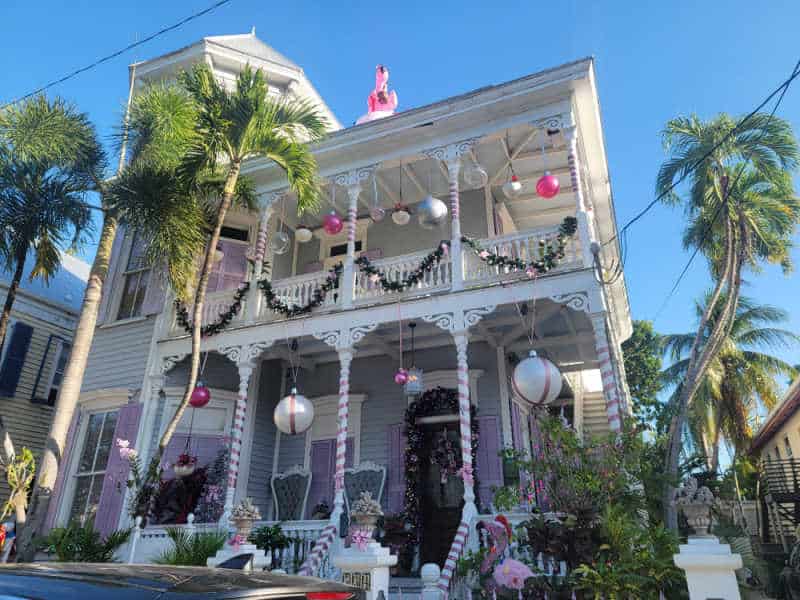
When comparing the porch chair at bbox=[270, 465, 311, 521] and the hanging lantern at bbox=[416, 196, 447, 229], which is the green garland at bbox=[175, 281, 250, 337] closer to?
the porch chair at bbox=[270, 465, 311, 521]

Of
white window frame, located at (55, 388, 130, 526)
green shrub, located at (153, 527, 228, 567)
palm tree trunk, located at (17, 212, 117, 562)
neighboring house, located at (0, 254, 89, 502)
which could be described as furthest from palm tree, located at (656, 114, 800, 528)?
neighboring house, located at (0, 254, 89, 502)

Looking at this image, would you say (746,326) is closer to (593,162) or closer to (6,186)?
(593,162)

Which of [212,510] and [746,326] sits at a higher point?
[746,326]

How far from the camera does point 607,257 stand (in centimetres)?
Answer: 1323

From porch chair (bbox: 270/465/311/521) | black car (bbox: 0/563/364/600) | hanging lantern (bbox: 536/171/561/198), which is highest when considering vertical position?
hanging lantern (bbox: 536/171/561/198)

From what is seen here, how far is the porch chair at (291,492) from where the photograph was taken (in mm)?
10258

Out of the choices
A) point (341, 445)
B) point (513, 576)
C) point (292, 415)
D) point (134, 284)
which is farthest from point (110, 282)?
point (513, 576)

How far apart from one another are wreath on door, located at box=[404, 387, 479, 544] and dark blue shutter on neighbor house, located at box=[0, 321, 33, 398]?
9.54 metres

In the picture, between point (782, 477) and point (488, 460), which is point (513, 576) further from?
point (782, 477)

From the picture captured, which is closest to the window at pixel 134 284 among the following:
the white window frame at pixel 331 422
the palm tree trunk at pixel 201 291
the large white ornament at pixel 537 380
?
the palm tree trunk at pixel 201 291

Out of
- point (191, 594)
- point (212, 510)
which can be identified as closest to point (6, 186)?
point (212, 510)

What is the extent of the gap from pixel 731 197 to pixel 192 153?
9.45m

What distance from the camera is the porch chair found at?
10.3m

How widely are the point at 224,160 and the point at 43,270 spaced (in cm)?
417
